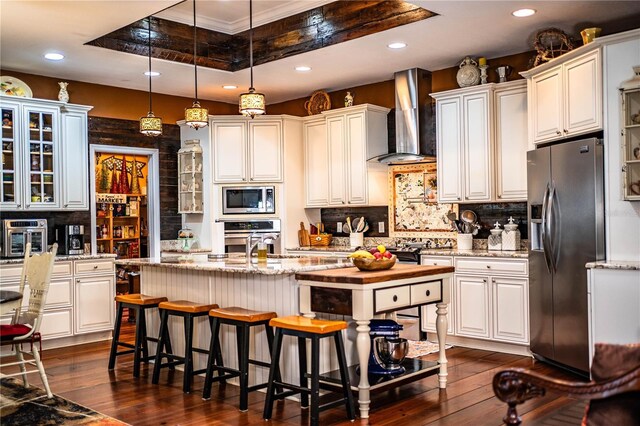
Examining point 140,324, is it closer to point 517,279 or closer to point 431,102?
point 517,279

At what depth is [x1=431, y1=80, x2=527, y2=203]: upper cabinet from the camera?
18.7 ft

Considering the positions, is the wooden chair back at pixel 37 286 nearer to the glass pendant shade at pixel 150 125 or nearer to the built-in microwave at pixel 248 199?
the glass pendant shade at pixel 150 125

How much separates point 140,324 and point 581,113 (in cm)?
380

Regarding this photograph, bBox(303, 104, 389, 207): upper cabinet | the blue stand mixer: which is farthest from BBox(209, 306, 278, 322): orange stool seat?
BBox(303, 104, 389, 207): upper cabinet

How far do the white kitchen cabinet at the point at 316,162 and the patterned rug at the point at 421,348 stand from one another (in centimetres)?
217

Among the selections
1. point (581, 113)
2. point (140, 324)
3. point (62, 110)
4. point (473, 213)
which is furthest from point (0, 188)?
point (581, 113)

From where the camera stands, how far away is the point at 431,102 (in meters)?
6.57

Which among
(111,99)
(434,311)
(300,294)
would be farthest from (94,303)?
(434,311)

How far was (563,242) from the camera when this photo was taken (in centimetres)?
470

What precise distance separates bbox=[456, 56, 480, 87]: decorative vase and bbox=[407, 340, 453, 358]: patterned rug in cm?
253

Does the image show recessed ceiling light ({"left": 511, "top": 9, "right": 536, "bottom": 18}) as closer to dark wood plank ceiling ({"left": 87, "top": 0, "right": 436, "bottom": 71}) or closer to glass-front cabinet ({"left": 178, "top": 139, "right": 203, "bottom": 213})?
dark wood plank ceiling ({"left": 87, "top": 0, "right": 436, "bottom": 71})

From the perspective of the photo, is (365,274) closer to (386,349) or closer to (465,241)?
(386,349)

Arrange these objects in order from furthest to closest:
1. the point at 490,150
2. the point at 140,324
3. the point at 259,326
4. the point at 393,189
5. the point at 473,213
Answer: the point at 393,189 → the point at 473,213 → the point at 490,150 → the point at 140,324 → the point at 259,326

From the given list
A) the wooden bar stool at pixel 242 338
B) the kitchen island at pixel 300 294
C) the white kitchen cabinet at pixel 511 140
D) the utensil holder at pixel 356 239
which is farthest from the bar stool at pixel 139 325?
the white kitchen cabinet at pixel 511 140
